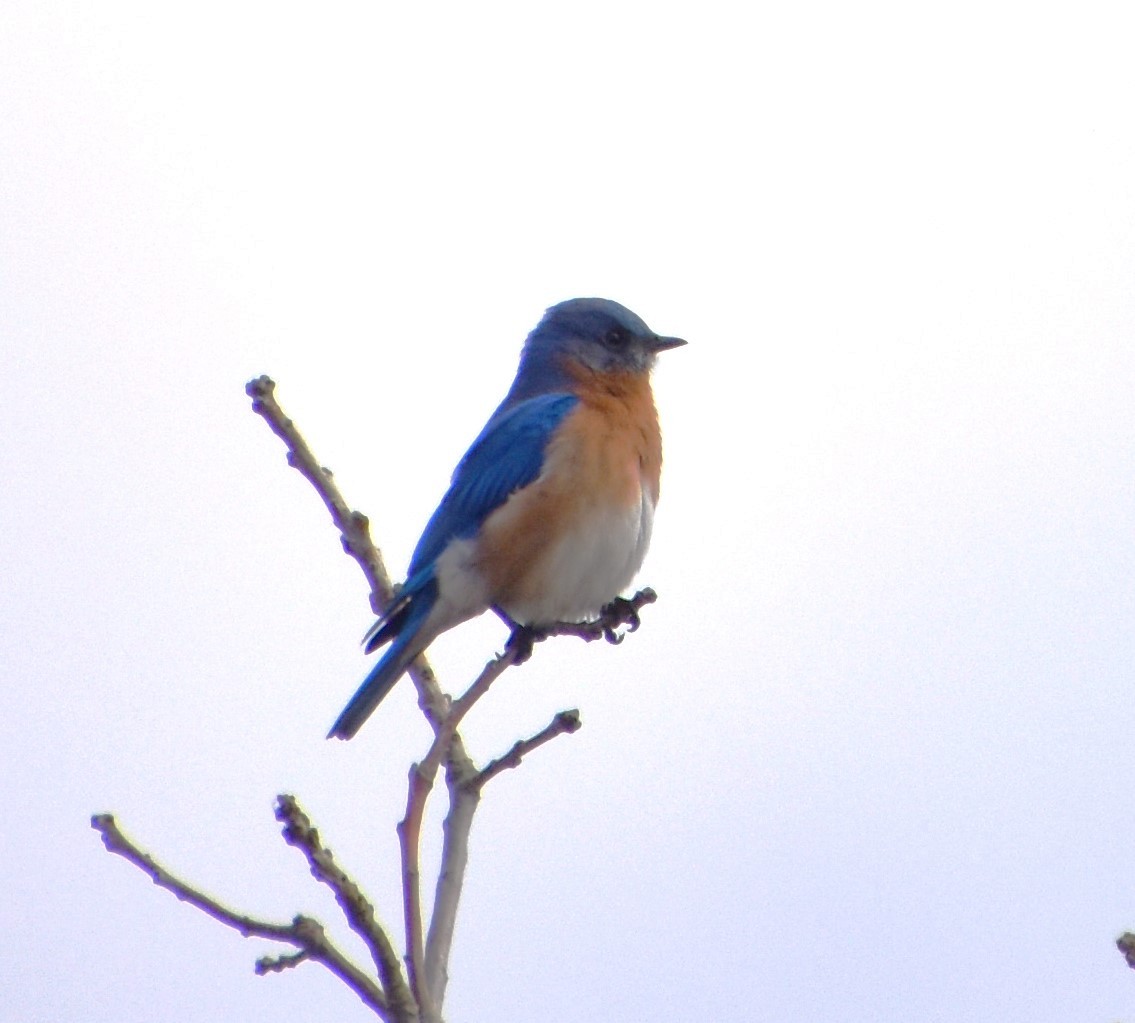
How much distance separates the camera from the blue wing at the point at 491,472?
25.7 feet

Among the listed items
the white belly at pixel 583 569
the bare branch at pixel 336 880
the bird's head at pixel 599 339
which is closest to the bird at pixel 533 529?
the white belly at pixel 583 569

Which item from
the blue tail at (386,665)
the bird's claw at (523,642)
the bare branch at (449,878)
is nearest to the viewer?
the bare branch at (449,878)

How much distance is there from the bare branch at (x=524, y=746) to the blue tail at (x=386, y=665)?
8.58 feet

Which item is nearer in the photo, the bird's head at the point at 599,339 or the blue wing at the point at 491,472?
the blue wing at the point at 491,472

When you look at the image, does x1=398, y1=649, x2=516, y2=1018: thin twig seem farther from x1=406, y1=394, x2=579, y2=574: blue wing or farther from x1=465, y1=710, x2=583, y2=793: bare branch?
x1=406, y1=394, x2=579, y2=574: blue wing

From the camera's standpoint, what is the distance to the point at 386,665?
7.18 meters

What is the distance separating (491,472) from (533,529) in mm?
512

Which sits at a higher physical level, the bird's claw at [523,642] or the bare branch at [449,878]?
the bird's claw at [523,642]

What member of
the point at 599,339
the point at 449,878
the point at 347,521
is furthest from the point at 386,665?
the point at 449,878

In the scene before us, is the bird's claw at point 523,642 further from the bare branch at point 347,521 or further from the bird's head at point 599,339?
the bird's head at point 599,339

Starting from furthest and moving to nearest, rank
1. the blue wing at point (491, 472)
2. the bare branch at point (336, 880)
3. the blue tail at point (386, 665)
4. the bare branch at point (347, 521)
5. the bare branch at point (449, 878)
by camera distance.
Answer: the blue wing at point (491, 472) → the blue tail at point (386, 665) → the bare branch at point (347, 521) → the bare branch at point (449, 878) → the bare branch at point (336, 880)

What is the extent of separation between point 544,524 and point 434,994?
4.12 metres

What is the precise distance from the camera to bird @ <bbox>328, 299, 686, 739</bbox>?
745cm

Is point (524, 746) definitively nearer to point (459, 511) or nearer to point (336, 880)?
point (336, 880)
